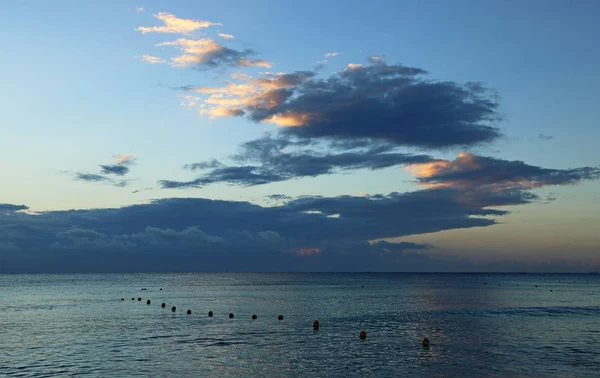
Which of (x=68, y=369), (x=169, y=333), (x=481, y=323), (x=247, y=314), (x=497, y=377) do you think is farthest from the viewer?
(x=247, y=314)

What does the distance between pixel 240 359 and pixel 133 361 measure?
878cm

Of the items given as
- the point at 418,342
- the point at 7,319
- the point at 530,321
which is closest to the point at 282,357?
the point at 418,342

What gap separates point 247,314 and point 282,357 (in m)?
39.0

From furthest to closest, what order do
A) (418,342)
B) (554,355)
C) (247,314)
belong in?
(247,314)
(418,342)
(554,355)

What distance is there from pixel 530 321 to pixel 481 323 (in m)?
7.60

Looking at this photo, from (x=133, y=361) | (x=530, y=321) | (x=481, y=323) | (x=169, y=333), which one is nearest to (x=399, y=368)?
(x=133, y=361)

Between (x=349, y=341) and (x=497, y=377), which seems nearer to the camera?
(x=497, y=377)

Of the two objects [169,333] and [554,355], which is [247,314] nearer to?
[169,333]

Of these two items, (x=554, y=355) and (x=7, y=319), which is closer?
(x=554, y=355)

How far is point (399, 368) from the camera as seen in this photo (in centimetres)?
4066

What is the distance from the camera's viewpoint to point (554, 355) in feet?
151

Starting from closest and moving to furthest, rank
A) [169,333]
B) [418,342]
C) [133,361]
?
[133,361], [418,342], [169,333]

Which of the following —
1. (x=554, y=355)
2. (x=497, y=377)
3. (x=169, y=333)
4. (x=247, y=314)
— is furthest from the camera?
(x=247, y=314)

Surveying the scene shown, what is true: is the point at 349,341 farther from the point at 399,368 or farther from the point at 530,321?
the point at 530,321
